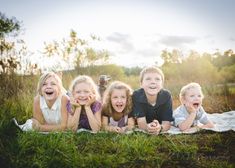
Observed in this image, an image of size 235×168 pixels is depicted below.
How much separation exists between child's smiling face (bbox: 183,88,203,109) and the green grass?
758 millimetres

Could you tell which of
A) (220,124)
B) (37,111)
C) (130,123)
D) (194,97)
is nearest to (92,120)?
(130,123)

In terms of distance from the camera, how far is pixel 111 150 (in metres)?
3.46

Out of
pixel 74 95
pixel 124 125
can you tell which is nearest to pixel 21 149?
pixel 74 95

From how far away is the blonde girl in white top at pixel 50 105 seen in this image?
468 cm

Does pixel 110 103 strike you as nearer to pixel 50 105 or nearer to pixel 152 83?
pixel 152 83

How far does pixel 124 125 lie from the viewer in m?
4.72

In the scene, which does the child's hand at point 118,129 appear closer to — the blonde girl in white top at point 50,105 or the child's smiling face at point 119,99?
the child's smiling face at point 119,99

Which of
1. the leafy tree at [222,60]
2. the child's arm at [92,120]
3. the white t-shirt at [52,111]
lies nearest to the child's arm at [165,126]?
the child's arm at [92,120]

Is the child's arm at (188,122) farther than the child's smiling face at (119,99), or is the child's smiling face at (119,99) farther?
the child's arm at (188,122)

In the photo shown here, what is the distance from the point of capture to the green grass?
3.04 meters

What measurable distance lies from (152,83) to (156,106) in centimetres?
38

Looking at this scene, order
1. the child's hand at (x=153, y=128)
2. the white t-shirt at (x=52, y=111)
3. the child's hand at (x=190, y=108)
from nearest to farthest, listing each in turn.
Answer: the child's hand at (x=153, y=128) → the child's hand at (x=190, y=108) → the white t-shirt at (x=52, y=111)

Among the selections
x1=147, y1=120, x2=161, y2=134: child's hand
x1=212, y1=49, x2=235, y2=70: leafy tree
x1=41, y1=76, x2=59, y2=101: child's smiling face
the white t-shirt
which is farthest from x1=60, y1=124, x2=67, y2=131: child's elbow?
x1=212, y1=49, x2=235, y2=70: leafy tree

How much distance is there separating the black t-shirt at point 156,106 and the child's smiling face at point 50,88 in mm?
1128
